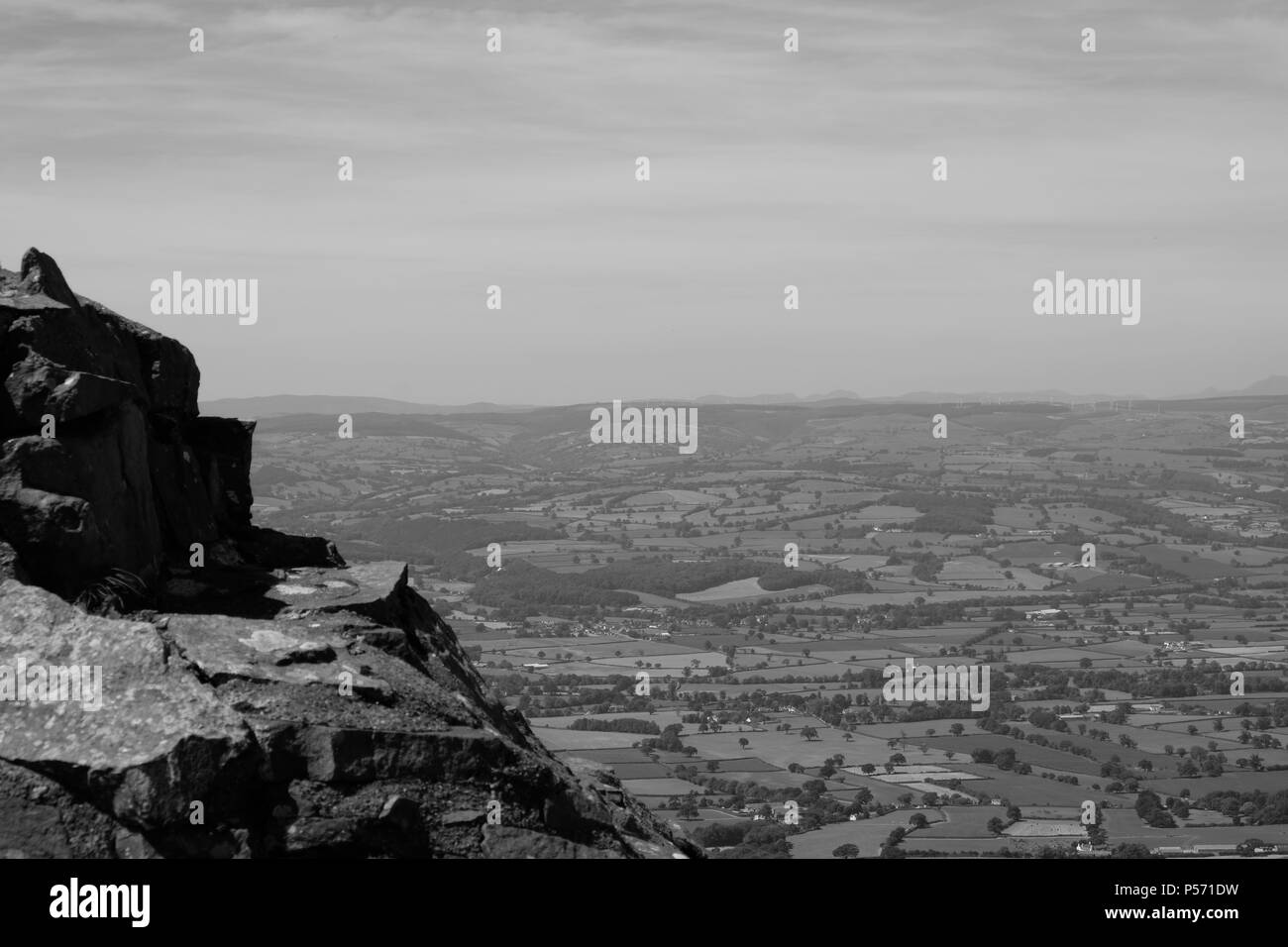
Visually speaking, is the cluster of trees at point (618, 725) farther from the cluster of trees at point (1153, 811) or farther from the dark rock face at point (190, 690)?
the dark rock face at point (190, 690)

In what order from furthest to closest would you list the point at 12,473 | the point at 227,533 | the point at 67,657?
1. the point at 227,533
2. the point at 12,473
3. the point at 67,657

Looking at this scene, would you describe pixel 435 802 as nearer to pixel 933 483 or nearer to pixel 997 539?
pixel 997 539

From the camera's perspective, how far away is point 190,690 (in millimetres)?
12258

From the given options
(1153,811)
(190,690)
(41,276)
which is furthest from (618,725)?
(190,690)

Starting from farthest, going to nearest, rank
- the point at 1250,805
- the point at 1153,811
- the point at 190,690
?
the point at 1250,805
the point at 1153,811
the point at 190,690

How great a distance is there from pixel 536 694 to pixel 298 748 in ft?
198

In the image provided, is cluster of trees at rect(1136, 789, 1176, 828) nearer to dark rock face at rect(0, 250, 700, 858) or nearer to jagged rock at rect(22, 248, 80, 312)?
dark rock face at rect(0, 250, 700, 858)

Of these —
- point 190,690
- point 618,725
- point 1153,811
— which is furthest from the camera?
point 618,725

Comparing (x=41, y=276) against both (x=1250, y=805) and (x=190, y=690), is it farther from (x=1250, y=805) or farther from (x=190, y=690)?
(x=1250, y=805)

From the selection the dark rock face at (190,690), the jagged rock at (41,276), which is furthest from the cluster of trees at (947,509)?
the jagged rock at (41,276)

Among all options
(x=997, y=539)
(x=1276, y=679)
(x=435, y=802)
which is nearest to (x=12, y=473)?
(x=435, y=802)

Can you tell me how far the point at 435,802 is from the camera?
12.9 meters

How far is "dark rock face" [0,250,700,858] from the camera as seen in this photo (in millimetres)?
11562

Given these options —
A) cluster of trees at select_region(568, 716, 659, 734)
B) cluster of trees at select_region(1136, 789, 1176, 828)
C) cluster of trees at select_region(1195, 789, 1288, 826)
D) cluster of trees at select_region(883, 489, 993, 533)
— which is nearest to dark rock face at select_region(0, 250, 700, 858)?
cluster of trees at select_region(1136, 789, 1176, 828)
